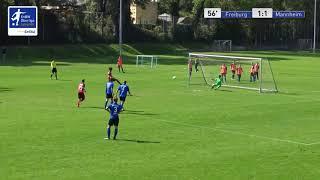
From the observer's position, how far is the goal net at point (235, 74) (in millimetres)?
46188

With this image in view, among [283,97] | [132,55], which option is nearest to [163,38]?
[132,55]

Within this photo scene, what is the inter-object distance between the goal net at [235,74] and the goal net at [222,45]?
4920cm

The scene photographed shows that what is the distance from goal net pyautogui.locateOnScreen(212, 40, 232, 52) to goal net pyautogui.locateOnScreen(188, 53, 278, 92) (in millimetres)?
49204

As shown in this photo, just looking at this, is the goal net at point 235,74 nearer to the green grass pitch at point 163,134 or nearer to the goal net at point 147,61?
the green grass pitch at point 163,134

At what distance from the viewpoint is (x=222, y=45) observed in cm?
11150

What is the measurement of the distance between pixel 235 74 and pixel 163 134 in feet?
102

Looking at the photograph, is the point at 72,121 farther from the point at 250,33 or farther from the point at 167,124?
the point at 250,33

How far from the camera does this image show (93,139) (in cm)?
2230

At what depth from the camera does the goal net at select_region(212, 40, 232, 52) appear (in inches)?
4315
